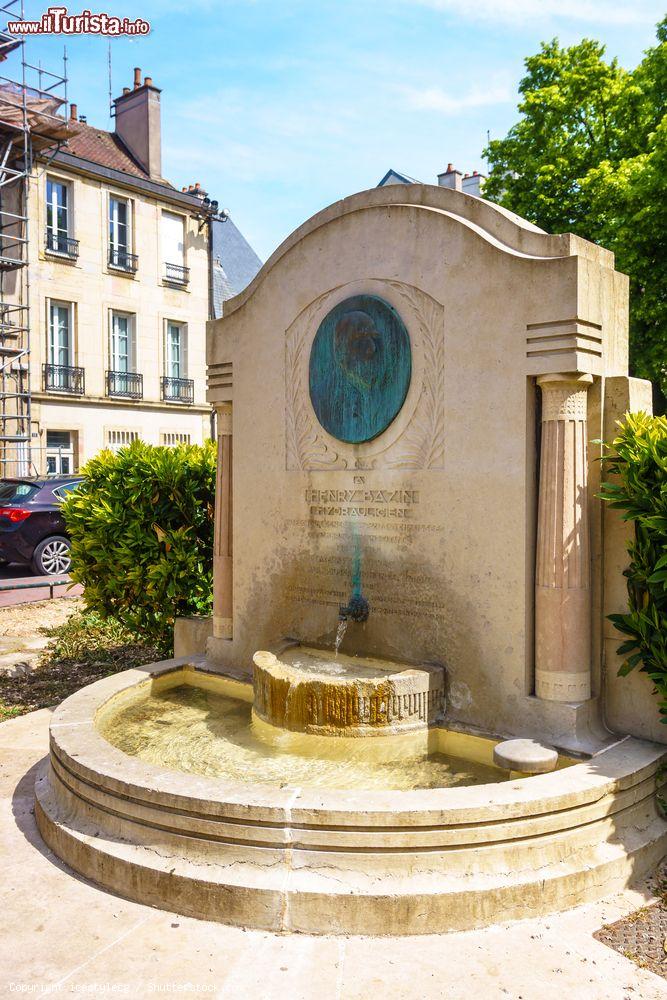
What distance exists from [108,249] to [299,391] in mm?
20377

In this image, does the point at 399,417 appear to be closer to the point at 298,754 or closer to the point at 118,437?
the point at 298,754

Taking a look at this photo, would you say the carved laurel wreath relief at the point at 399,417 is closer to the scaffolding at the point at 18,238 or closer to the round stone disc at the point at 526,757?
the round stone disc at the point at 526,757

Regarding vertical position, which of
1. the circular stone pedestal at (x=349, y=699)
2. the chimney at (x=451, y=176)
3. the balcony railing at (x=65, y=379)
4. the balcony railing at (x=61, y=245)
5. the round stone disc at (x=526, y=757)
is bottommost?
the round stone disc at (x=526, y=757)

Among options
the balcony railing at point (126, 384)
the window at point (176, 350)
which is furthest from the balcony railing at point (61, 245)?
the window at point (176, 350)

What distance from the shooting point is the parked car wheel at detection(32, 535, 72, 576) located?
14547mm

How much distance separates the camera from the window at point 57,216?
75.6ft

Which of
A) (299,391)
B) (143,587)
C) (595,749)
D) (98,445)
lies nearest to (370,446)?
(299,391)

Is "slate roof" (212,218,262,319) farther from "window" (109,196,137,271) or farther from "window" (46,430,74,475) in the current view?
"window" (46,430,74,475)

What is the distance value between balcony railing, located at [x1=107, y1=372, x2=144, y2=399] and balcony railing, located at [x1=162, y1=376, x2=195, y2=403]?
3.17 feet

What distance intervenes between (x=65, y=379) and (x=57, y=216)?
4613 mm

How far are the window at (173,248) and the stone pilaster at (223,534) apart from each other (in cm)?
2069

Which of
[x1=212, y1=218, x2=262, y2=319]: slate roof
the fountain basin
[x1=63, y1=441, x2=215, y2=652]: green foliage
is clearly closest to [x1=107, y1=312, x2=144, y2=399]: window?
[x1=212, y1=218, x2=262, y2=319]: slate roof

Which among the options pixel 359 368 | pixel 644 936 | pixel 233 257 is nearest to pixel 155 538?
pixel 359 368

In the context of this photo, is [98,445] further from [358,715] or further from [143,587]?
[358,715]
